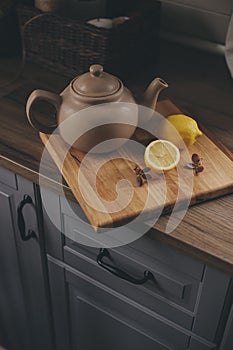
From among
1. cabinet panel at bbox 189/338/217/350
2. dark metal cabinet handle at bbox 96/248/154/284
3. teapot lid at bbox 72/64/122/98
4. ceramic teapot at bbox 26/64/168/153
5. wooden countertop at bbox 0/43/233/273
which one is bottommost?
cabinet panel at bbox 189/338/217/350

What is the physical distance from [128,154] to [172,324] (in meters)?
0.36

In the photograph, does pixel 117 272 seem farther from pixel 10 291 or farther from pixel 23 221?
pixel 10 291

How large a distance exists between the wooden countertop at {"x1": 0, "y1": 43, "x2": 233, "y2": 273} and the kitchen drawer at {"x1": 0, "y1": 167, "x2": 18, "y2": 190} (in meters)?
0.04

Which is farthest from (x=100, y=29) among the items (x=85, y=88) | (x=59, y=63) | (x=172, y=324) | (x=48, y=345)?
(x=48, y=345)

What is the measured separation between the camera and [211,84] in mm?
1260

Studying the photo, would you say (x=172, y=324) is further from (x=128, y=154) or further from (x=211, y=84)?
(x=211, y=84)

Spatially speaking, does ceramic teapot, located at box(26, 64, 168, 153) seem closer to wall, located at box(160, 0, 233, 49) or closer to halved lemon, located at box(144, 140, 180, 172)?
halved lemon, located at box(144, 140, 180, 172)

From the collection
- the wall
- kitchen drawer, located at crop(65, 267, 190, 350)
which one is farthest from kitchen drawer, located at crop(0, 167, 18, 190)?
the wall

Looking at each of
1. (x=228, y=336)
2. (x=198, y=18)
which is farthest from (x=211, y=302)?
(x=198, y=18)

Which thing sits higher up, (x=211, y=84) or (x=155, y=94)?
(x=155, y=94)

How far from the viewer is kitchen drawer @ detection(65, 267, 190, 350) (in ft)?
3.38

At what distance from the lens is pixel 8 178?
106 centimetres

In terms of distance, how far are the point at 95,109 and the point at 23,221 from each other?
33 cm

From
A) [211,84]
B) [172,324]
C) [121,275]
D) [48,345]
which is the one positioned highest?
[211,84]
